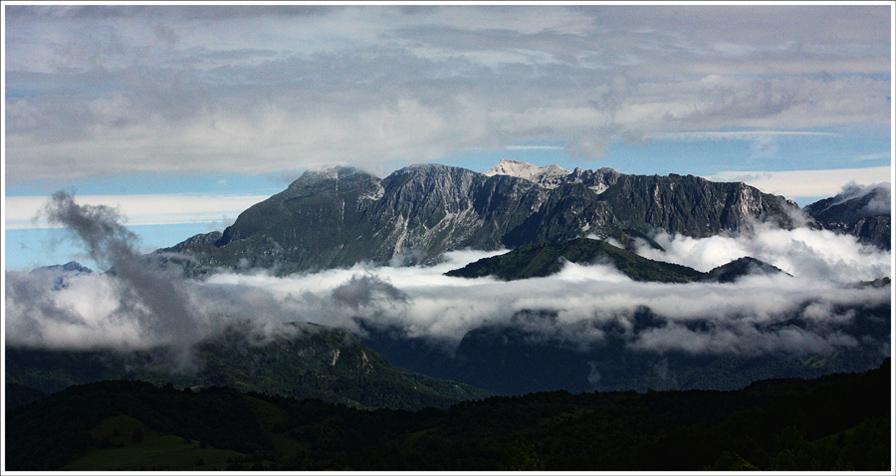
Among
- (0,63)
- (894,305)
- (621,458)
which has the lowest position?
(621,458)

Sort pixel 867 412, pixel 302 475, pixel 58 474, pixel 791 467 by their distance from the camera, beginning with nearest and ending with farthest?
pixel 58 474 → pixel 302 475 → pixel 791 467 → pixel 867 412

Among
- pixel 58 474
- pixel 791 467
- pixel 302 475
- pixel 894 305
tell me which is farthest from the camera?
pixel 791 467

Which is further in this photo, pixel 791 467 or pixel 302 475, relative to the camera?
pixel 791 467

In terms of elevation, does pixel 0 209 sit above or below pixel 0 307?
above

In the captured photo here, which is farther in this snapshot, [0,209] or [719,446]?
[719,446]

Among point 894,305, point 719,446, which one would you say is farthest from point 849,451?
point 894,305

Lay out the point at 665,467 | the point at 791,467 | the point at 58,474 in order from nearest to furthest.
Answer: the point at 58,474 → the point at 791,467 → the point at 665,467

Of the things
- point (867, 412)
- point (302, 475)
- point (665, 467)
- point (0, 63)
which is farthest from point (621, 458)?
point (0, 63)

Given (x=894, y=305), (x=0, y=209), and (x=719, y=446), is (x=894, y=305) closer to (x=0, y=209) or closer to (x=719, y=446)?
(x=0, y=209)

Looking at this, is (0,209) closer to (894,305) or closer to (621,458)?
(894,305)
